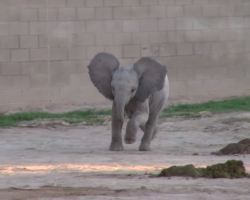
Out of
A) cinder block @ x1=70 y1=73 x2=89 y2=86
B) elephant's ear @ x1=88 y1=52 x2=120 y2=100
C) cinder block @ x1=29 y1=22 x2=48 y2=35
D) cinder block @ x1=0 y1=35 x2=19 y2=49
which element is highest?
cinder block @ x1=29 y1=22 x2=48 y2=35

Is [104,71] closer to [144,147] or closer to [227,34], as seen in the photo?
[144,147]

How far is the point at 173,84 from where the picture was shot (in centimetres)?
1784

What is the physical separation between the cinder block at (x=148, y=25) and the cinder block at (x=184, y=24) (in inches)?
21.7

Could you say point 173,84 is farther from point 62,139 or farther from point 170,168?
point 170,168

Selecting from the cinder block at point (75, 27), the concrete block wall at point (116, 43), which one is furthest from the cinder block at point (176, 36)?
the cinder block at point (75, 27)

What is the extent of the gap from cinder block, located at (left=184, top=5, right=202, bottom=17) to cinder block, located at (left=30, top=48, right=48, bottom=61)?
3.40 m

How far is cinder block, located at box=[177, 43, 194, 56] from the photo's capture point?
58.9 ft

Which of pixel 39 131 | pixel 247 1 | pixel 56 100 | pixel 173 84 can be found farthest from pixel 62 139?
pixel 247 1

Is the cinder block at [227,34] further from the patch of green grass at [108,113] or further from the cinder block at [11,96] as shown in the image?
the cinder block at [11,96]

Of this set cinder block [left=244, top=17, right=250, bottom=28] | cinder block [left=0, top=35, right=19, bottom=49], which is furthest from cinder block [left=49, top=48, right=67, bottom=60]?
cinder block [left=244, top=17, right=250, bottom=28]

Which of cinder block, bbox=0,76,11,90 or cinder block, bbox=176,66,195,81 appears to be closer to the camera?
cinder block, bbox=0,76,11,90

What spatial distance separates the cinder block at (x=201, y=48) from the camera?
18141 mm

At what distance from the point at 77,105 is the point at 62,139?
3.76 meters

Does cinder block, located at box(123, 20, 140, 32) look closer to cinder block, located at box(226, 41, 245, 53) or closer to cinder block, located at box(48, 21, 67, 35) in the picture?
cinder block, located at box(48, 21, 67, 35)
